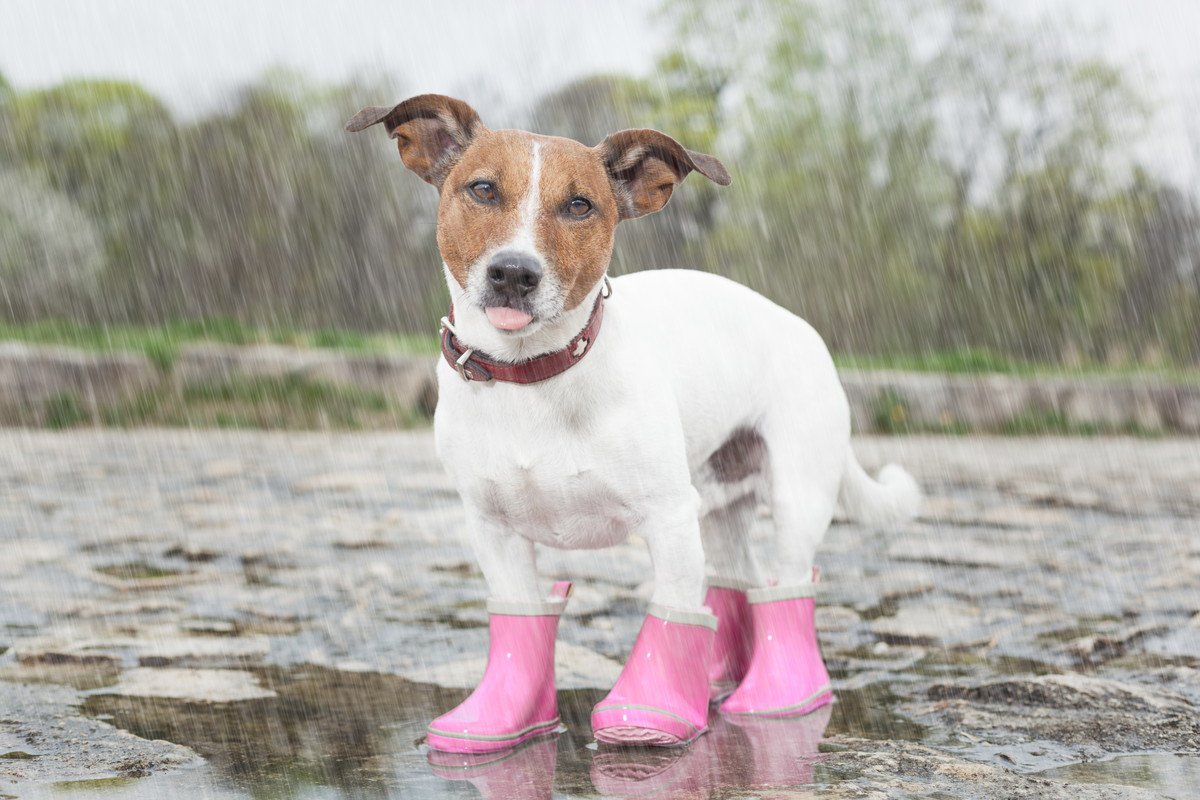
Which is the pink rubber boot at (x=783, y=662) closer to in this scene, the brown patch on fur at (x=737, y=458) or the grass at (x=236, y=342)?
the brown patch on fur at (x=737, y=458)

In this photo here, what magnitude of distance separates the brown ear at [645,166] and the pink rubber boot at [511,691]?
988mm

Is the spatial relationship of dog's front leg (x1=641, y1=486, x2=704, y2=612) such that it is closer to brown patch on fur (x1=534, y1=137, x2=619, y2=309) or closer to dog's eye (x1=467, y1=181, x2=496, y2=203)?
brown patch on fur (x1=534, y1=137, x2=619, y2=309)

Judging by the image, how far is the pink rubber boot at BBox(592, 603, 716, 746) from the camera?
2875 mm

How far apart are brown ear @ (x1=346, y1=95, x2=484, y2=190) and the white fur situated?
0.37 metres

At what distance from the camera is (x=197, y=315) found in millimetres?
15578

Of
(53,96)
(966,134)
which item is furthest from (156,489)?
(966,134)

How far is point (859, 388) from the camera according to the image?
413 inches

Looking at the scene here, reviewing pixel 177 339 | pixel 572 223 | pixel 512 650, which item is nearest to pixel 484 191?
pixel 572 223

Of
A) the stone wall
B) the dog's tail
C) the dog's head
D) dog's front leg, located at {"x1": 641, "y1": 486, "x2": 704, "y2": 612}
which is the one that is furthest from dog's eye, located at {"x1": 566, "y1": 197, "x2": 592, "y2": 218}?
the stone wall

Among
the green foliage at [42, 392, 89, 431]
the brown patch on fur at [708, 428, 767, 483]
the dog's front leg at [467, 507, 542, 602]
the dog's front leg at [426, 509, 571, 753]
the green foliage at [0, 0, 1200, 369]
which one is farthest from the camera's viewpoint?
the green foliage at [0, 0, 1200, 369]

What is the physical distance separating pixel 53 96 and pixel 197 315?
11.8 ft

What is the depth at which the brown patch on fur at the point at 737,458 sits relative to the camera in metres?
3.59

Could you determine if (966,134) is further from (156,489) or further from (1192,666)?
(1192,666)

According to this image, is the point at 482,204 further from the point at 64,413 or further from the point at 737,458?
the point at 64,413
